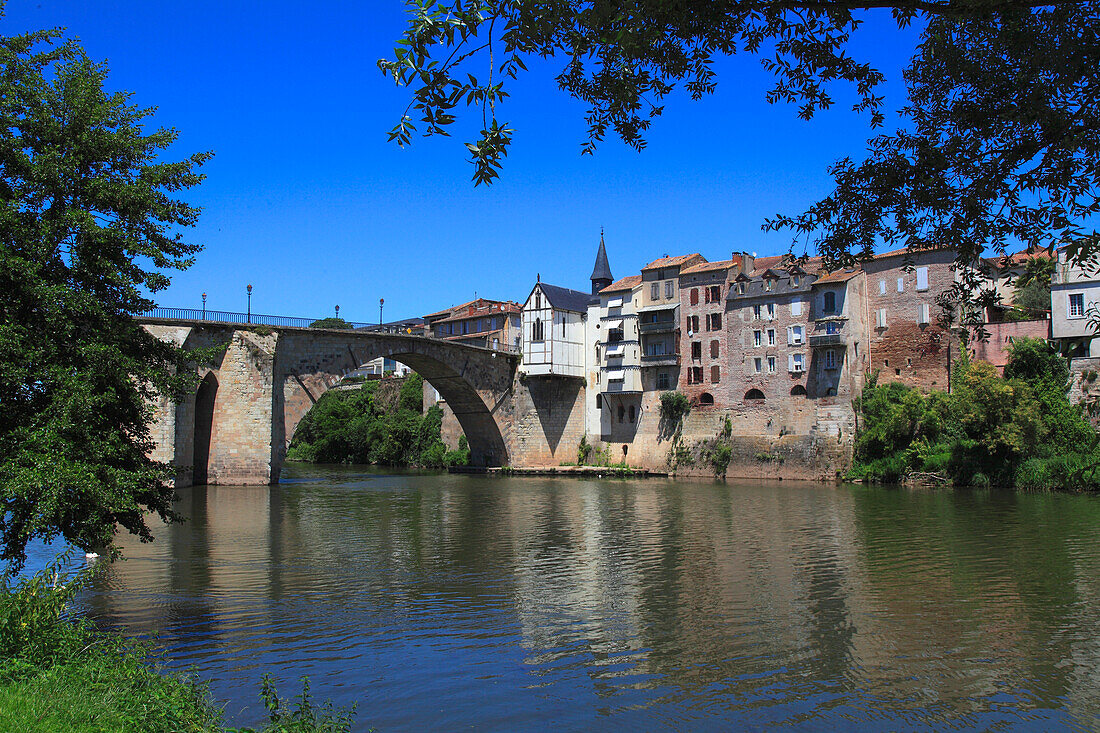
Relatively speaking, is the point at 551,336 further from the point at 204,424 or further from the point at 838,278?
the point at 204,424

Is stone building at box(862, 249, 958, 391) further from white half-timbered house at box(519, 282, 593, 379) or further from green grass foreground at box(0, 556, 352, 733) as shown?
green grass foreground at box(0, 556, 352, 733)

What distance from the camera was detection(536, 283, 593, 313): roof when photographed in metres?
60.0

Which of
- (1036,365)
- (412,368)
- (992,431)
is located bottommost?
(992,431)

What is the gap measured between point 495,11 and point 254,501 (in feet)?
110

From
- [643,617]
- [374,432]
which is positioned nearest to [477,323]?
[374,432]

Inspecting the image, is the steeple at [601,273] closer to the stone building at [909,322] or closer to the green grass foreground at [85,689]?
the stone building at [909,322]

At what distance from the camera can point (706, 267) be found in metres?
54.7

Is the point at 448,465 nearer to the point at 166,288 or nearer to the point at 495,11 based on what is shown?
the point at 166,288

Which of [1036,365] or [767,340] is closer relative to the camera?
[1036,365]

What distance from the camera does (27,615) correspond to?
336 inches

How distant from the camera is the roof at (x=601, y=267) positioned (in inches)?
2854

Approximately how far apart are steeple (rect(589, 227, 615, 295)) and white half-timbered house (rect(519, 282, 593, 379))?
11.9 meters

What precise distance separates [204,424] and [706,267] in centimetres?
3268

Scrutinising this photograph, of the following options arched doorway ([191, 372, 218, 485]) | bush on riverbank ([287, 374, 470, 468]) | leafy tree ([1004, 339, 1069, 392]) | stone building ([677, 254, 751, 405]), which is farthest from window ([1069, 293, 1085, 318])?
arched doorway ([191, 372, 218, 485])
